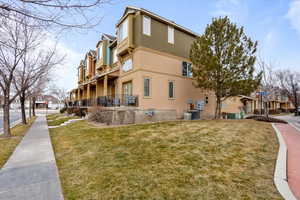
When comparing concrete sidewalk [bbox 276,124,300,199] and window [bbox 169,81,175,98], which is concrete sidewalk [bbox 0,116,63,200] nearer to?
concrete sidewalk [bbox 276,124,300,199]

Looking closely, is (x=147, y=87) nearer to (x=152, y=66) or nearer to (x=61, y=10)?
(x=152, y=66)

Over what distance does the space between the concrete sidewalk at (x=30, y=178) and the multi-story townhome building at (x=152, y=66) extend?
7762mm

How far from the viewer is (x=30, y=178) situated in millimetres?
4465

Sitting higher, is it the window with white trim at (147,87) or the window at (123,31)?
the window at (123,31)

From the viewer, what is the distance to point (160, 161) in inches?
206

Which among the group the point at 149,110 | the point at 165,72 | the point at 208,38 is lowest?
the point at 149,110

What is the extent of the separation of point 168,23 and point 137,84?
22.8ft

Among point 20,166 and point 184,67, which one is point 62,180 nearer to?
point 20,166

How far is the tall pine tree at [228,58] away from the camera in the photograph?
13.2 meters

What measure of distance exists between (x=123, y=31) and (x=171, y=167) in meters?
13.9

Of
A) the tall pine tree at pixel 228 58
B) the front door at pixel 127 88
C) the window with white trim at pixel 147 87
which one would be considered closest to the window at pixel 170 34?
the tall pine tree at pixel 228 58

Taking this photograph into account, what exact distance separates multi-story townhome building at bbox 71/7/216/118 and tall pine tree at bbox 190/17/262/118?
3062 millimetres

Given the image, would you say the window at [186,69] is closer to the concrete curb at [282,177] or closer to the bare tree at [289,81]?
the concrete curb at [282,177]

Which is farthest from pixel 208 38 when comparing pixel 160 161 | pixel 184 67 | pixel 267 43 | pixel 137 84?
pixel 160 161
